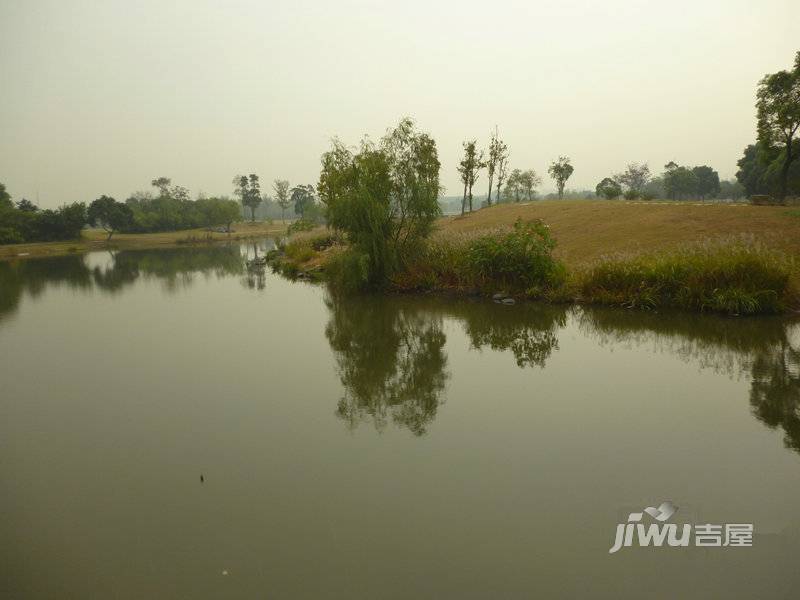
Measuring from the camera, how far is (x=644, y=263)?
42.1ft

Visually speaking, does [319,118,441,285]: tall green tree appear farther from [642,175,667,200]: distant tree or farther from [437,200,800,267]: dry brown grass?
[642,175,667,200]: distant tree

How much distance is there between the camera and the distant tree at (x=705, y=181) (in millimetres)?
68375

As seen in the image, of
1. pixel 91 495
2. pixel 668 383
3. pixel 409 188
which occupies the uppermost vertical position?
pixel 409 188

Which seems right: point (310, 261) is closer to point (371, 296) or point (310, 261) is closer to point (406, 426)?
point (371, 296)

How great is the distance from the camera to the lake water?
12.4 ft

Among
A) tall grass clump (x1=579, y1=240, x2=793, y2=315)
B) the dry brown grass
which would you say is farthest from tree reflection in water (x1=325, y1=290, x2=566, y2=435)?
the dry brown grass

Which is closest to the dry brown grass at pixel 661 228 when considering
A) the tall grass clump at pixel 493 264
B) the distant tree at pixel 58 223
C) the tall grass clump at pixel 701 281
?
the tall grass clump at pixel 493 264

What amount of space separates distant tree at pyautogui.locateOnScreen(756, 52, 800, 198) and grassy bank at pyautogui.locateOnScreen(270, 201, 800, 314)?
874 cm

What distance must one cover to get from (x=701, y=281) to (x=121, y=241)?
6401 cm

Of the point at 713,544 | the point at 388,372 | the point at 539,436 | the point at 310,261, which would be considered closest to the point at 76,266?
the point at 310,261

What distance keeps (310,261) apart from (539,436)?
20.6 m

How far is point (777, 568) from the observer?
12.1ft

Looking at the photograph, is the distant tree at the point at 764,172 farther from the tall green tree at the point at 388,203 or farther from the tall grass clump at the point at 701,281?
the tall green tree at the point at 388,203

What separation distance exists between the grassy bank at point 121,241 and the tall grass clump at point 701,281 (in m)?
49.5
